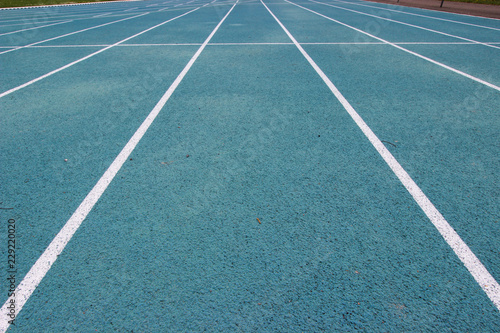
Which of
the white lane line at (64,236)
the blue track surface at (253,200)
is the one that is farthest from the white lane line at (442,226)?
the white lane line at (64,236)

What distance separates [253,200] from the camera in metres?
3.05

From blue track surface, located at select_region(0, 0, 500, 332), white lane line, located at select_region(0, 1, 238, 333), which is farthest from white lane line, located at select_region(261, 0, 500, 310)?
white lane line, located at select_region(0, 1, 238, 333)

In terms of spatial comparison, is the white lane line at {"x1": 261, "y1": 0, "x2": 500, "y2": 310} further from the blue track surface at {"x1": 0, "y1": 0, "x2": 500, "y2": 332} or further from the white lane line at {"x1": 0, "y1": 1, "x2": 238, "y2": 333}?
the white lane line at {"x1": 0, "y1": 1, "x2": 238, "y2": 333}

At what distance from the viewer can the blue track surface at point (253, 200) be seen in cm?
211

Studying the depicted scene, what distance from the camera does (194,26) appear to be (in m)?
13.3

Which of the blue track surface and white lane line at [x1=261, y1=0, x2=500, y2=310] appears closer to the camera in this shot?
the blue track surface

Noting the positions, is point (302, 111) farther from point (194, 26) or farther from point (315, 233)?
point (194, 26)

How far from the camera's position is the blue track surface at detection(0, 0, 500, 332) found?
2107 millimetres

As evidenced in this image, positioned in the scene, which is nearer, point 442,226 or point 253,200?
point 442,226

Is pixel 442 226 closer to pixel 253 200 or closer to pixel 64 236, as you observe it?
pixel 253 200

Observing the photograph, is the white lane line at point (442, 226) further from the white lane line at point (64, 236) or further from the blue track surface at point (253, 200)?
the white lane line at point (64, 236)

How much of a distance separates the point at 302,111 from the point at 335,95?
104cm

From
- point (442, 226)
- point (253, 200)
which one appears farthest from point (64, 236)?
point (442, 226)

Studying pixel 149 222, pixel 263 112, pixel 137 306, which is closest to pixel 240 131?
pixel 263 112
